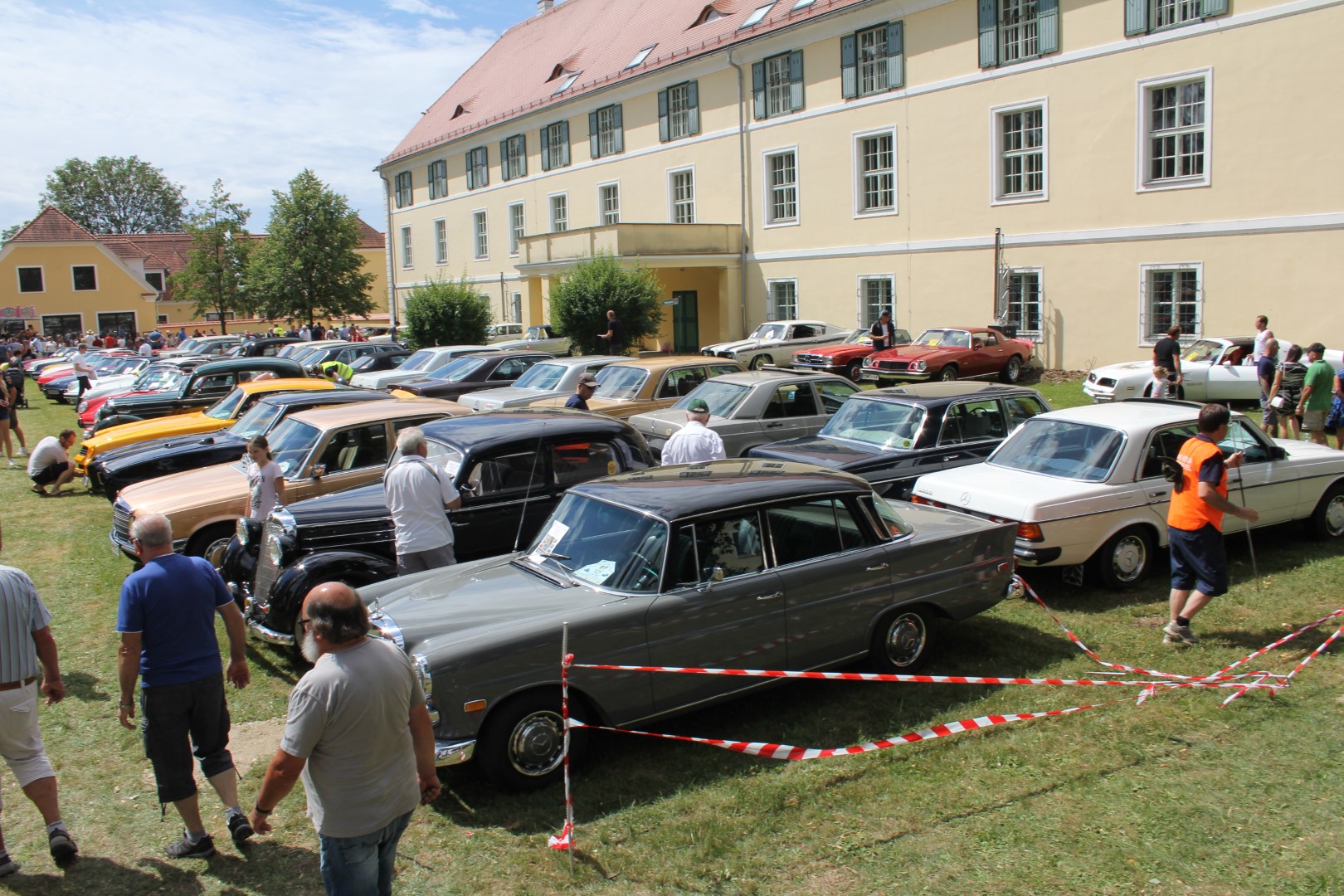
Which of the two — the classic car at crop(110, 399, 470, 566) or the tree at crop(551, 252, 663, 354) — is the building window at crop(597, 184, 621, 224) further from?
the classic car at crop(110, 399, 470, 566)

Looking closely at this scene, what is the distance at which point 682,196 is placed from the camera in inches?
1359

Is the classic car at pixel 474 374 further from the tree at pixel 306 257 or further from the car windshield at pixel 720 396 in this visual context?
the tree at pixel 306 257

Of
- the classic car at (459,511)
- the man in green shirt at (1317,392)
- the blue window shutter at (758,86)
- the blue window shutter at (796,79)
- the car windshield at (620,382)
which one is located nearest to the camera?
the classic car at (459,511)

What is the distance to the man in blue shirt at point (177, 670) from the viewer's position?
459 centimetres

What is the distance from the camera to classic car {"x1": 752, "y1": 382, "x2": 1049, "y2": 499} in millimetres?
9781

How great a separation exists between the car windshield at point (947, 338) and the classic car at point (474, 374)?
358 inches

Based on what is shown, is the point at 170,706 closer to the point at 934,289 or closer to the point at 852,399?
the point at 852,399

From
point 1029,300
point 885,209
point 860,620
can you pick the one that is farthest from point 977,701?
point 885,209

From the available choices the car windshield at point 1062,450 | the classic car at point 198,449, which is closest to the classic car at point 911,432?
the car windshield at point 1062,450

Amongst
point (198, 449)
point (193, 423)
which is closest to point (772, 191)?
point (193, 423)

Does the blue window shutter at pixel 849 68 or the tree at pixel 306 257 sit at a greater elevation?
the blue window shutter at pixel 849 68

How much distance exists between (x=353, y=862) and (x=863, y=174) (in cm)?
2695

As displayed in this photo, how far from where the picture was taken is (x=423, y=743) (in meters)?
3.76

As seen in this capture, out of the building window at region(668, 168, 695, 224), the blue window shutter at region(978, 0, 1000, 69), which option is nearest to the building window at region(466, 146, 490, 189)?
the building window at region(668, 168, 695, 224)
